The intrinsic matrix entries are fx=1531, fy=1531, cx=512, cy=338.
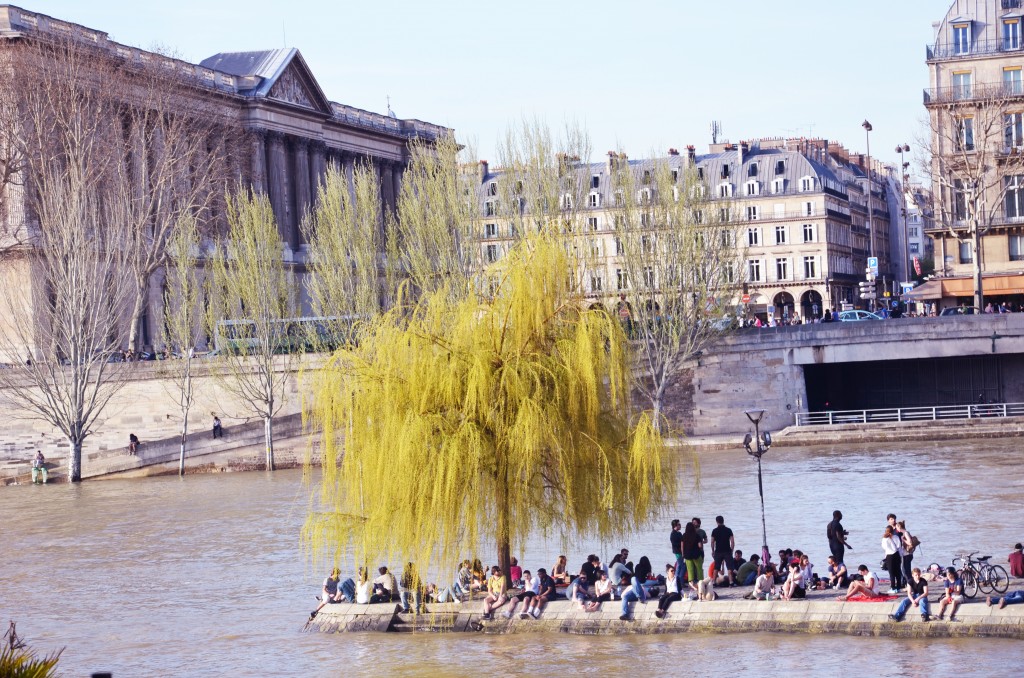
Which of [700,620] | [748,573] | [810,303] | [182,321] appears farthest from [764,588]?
[810,303]

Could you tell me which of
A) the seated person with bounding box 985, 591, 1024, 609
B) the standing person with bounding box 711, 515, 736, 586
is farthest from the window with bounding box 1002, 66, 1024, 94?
the seated person with bounding box 985, 591, 1024, 609

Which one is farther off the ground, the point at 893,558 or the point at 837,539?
the point at 837,539

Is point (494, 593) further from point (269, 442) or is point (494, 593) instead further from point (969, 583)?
point (269, 442)

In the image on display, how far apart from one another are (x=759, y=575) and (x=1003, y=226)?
44175mm

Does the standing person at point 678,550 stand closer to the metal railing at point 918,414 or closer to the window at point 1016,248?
the metal railing at point 918,414

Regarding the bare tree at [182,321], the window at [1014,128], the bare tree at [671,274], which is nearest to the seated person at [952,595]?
the bare tree at [671,274]

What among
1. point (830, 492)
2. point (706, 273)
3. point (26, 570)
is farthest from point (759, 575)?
point (706, 273)

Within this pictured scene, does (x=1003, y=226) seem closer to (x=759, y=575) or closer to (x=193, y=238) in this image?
(x=193, y=238)

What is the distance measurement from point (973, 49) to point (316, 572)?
45.8 metres

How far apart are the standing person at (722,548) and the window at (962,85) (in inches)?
1741

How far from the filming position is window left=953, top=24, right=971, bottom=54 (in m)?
66.9

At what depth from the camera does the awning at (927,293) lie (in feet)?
218

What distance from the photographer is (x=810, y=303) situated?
3824 inches

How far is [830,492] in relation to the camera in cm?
4031
